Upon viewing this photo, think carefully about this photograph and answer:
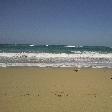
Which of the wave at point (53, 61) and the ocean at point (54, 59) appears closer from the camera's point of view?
the wave at point (53, 61)

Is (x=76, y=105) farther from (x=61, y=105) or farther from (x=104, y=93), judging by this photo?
(x=104, y=93)

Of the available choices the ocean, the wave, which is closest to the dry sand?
the wave

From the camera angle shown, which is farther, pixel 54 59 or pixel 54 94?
pixel 54 59

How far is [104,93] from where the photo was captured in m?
7.74

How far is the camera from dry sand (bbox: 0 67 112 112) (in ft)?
20.2

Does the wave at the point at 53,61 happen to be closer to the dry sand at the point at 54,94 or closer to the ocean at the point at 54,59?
the ocean at the point at 54,59

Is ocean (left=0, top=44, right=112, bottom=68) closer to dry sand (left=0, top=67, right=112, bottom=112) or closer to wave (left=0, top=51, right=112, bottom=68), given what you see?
wave (left=0, top=51, right=112, bottom=68)

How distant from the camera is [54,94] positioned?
7.50 metres

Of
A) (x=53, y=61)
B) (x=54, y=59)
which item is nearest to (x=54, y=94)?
(x=53, y=61)

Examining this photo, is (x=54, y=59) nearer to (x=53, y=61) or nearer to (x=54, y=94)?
(x=53, y=61)

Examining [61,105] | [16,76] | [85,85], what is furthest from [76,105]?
[16,76]

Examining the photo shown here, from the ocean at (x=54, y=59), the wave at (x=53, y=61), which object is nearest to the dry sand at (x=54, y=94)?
the wave at (x=53, y=61)

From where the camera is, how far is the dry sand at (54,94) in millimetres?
6164

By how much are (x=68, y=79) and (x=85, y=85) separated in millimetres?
1260
